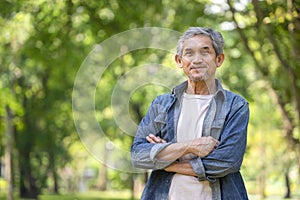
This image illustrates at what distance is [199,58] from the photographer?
116 inches

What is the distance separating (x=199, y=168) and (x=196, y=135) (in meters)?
0.16

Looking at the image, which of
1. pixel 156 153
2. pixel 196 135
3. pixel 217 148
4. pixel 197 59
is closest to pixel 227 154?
pixel 217 148

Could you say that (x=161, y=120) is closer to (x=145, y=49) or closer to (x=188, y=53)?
(x=188, y=53)

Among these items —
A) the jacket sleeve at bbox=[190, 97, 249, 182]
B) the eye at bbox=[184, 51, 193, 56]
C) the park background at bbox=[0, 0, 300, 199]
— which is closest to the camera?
the jacket sleeve at bbox=[190, 97, 249, 182]

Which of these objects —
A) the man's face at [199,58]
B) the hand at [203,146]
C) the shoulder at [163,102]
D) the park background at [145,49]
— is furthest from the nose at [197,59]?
the park background at [145,49]

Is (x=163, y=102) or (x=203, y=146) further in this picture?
(x=163, y=102)

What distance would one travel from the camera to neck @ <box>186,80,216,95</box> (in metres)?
2.98

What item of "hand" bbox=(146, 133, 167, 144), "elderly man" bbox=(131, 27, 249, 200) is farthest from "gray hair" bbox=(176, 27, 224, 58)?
"hand" bbox=(146, 133, 167, 144)

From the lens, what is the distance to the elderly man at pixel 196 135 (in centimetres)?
286

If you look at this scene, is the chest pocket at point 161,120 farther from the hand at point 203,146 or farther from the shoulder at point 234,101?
the shoulder at point 234,101

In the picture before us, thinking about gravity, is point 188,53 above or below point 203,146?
above

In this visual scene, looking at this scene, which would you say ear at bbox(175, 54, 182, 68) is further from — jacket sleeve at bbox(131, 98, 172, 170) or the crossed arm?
the crossed arm

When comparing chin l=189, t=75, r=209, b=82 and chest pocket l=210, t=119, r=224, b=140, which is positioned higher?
chin l=189, t=75, r=209, b=82

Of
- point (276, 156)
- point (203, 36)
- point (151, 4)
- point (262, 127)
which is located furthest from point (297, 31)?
point (276, 156)
